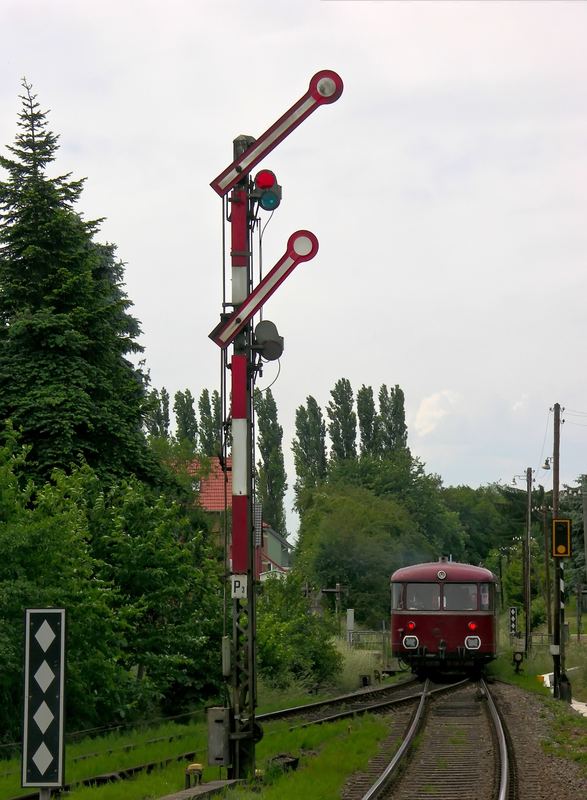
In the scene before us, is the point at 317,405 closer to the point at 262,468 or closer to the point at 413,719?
the point at 262,468

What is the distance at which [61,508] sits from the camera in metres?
21.3

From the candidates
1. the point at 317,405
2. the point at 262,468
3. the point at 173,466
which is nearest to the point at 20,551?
the point at 173,466

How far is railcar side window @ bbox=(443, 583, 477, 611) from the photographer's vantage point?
98.4 feet

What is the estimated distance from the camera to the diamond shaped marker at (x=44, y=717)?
7.02 metres

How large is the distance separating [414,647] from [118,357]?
11.0 meters

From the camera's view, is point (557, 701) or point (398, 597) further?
point (398, 597)

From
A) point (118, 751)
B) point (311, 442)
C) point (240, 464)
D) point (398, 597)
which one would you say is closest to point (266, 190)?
point (240, 464)

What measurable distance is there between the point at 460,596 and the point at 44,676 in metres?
23.9

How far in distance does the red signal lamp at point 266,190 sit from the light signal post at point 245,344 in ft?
0.04

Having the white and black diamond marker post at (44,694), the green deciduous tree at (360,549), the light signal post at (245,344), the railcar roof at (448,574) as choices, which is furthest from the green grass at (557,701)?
the green deciduous tree at (360,549)

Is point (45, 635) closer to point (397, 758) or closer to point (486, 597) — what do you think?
point (397, 758)

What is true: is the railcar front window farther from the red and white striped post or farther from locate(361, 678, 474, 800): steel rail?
the red and white striped post

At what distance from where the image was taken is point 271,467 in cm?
9400

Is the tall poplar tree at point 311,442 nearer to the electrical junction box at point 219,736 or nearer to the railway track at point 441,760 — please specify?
the railway track at point 441,760
